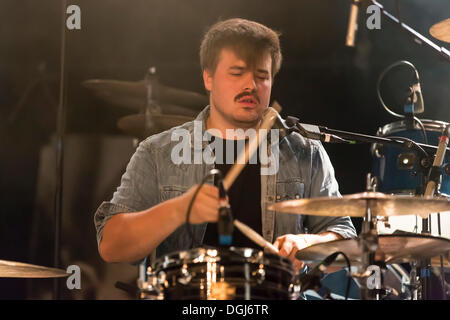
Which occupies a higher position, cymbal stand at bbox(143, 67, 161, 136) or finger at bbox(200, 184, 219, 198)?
cymbal stand at bbox(143, 67, 161, 136)

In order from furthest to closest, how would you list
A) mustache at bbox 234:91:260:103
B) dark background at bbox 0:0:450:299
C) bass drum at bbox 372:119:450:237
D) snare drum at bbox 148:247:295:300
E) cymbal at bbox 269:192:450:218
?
1. dark background at bbox 0:0:450:299
2. bass drum at bbox 372:119:450:237
3. mustache at bbox 234:91:260:103
4. cymbal at bbox 269:192:450:218
5. snare drum at bbox 148:247:295:300

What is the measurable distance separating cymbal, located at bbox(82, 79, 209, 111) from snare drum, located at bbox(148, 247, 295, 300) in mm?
2037

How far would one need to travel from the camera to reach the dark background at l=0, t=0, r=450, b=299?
4.09 m

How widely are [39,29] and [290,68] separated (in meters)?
1.54

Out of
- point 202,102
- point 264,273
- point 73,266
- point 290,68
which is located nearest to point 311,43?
point 290,68

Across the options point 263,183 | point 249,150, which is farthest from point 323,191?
point 249,150

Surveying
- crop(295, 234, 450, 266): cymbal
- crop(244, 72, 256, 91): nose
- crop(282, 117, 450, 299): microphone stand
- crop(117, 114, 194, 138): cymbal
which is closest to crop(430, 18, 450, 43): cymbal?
crop(282, 117, 450, 299): microphone stand

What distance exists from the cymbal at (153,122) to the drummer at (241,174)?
0.68 meters

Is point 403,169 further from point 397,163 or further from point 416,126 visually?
point 416,126

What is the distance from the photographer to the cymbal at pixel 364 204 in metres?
2.11

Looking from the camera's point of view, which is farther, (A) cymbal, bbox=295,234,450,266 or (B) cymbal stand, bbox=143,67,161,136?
(B) cymbal stand, bbox=143,67,161,136

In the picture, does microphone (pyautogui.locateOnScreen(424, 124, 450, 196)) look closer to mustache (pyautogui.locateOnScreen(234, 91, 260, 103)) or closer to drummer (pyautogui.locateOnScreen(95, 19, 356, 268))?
drummer (pyautogui.locateOnScreen(95, 19, 356, 268))

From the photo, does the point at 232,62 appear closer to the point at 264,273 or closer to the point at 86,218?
the point at 264,273

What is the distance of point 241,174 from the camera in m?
3.01
